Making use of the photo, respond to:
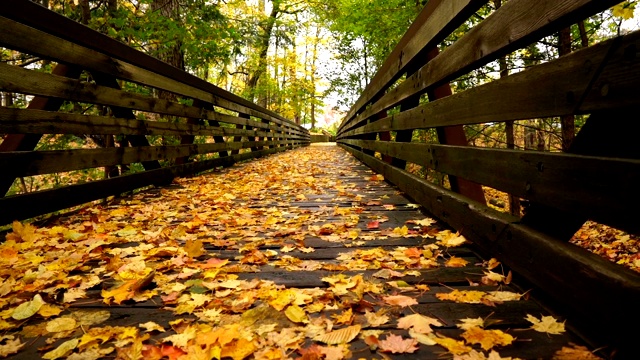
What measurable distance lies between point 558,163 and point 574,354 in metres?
0.68

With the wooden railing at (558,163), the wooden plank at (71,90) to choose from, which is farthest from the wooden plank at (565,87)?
the wooden plank at (71,90)

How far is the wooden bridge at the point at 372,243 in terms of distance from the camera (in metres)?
1.19

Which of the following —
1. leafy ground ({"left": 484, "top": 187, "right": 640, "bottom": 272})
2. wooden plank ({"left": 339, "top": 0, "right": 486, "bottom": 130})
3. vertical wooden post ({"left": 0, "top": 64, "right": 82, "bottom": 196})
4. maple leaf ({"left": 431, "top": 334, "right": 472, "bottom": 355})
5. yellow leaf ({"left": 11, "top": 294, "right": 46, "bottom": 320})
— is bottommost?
leafy ground ({"left": 484, "top": 187, "right": 640, "bottom": 272})

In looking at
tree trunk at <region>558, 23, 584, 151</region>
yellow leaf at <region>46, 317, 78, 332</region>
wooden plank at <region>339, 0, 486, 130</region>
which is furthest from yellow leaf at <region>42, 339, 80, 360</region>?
tree trunk at <region>558, 23, 584, 151</region>

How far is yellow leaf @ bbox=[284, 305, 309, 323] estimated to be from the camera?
1.46 metres

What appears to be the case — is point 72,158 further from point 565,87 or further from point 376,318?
point 565,87

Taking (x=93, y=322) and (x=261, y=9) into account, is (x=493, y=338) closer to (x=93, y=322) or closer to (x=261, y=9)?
(x=93, y=322)

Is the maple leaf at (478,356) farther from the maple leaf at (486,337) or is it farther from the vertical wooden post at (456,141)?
the vertical wooden post at (456,141)

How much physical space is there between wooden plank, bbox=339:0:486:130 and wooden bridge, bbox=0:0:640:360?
2cm

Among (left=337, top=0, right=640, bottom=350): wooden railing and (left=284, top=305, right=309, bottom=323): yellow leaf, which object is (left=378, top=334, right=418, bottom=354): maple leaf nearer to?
(left=284, top=305, right=309, bottom=323): yellow leaf

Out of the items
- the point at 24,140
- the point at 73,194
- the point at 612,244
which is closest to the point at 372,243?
the point at 73,194

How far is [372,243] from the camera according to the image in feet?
7.98

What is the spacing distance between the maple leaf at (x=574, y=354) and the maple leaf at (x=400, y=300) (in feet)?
1.81

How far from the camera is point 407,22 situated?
7496mm
